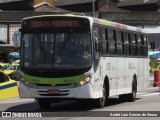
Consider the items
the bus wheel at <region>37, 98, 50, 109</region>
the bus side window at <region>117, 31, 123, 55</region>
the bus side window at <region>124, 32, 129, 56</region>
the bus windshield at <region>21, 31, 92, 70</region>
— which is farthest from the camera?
the bus side window at <region>124, 32, 129, 56</region>

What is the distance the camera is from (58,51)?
57.1ft

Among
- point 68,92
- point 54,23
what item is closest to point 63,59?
point 68,92

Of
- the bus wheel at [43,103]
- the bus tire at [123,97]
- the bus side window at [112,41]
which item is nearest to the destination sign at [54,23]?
the bus side window at [112,41]

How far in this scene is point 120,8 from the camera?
10150cm

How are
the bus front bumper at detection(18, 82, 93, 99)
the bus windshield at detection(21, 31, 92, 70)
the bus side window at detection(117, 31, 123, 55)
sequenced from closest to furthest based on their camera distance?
the bus front bumper at detection(18, 82, 93, 99) → the bus windshield at detection(21, 31, 92, 70) → the bus side window at detection(117, 31, 123, 55)

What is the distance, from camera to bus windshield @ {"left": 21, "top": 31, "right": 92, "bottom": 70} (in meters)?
17.3

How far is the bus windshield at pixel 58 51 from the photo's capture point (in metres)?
17.3

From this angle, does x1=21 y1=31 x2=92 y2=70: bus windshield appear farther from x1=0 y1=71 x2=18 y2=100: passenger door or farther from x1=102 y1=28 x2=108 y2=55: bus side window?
x1=0 y1=71 x2=18 y2=100: passenger door

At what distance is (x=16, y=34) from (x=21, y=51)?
1.85 feet

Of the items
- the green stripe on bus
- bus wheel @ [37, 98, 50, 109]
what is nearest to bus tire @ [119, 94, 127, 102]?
bus wheel @ [37, 98, 50, 109]

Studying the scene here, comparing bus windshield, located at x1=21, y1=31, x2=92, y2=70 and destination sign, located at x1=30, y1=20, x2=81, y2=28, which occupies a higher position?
destination sign, located at x1=30, y1=20, x2=81, y2=28

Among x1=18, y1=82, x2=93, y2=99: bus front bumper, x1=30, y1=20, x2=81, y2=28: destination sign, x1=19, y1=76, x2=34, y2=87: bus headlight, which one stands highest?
x1=30, y1=20, x2=81, y2=28: destination sign

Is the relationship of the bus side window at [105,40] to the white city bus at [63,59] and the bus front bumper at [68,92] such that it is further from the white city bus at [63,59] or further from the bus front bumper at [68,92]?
the bus front bumper at [68,92]

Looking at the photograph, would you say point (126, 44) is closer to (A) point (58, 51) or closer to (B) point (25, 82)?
(A) point (58, 51)
